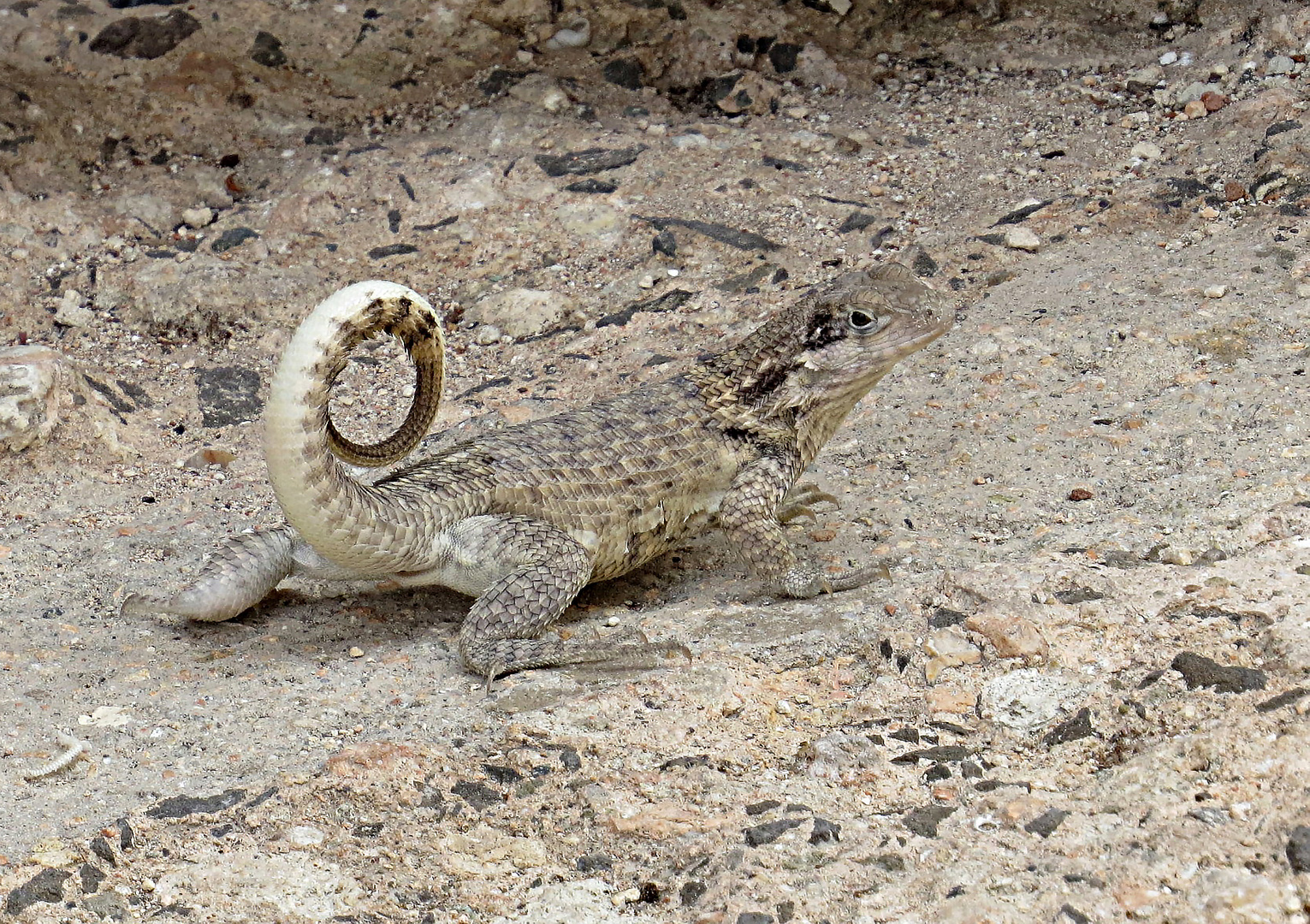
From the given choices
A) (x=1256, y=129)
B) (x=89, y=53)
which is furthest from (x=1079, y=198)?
(x=89, y=53)

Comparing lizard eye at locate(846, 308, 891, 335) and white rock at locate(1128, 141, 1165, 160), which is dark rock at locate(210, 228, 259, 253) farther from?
white rock at locate(1128, 141, 1165, 160)

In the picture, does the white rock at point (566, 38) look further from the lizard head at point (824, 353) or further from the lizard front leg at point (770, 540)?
the lizard front leg at point (770, 540)

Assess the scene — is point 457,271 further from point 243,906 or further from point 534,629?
point 243,906

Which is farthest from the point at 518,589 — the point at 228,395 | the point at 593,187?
the point at 593,187

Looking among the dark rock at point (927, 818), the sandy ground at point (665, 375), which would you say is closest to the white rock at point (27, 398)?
the sandy ground at point (665, 375)

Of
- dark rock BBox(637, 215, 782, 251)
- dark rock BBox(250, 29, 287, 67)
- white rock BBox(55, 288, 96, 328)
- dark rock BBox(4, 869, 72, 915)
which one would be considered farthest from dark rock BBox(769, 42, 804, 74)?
dark rock BBox(4, 869, 72, 915)

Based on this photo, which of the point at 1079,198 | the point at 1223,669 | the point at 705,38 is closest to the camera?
the point at 1223,669
